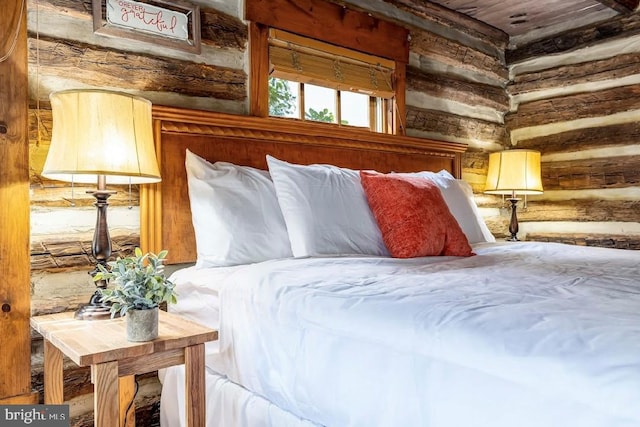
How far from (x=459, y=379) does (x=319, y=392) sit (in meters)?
0.43

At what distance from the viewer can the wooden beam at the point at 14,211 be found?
173cm

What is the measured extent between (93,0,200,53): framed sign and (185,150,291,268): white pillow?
1.72 feet

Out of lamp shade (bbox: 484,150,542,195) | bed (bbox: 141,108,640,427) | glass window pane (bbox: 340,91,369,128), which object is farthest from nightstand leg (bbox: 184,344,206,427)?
lamp shade (bbox: 484,150,542,195)

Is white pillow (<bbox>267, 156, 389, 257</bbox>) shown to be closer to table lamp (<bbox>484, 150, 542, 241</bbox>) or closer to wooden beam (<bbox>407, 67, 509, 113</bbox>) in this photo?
wooden beam (<bbox>407, 67, 509, 113</bbox>)

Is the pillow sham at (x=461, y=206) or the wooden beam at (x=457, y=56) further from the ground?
the wooden beam at (x=457, y=56)

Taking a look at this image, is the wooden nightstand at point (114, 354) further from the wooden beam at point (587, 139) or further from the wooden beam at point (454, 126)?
the wooden beam at point (587, 139)

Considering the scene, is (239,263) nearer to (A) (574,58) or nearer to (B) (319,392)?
(B) (319,392)

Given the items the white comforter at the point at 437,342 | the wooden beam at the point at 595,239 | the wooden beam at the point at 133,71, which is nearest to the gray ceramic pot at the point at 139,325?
the white comforter at the point at 437,342

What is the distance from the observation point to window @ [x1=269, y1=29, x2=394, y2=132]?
104 inches

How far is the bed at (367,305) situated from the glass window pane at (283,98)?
237 millimetres

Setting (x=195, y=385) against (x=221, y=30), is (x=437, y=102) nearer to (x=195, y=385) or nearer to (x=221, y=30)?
(x=221, y=30)

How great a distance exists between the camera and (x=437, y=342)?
37.9 inches

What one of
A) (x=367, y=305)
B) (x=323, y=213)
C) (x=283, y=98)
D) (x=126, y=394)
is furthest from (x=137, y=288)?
(x=283, y=98)

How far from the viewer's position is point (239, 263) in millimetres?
1977
